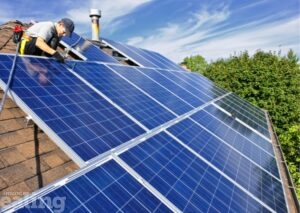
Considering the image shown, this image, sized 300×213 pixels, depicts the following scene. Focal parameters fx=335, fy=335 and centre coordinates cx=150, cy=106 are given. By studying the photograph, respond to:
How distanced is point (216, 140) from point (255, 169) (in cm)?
117

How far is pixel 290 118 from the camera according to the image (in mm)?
33094

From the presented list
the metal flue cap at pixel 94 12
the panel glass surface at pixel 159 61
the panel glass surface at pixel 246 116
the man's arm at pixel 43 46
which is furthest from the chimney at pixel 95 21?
the man's arm at pixel 43 46

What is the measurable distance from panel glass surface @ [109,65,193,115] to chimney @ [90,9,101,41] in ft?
23.6

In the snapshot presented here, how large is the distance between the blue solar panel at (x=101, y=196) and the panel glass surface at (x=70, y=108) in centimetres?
49

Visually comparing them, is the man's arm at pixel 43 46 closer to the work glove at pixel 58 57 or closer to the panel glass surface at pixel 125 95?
the work glove at pixel 58 57

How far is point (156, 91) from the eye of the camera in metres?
10.2

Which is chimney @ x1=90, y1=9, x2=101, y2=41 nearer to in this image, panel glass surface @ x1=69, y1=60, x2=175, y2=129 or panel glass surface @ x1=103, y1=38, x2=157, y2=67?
panel glass surface @ x1=103, y1=38, x2=157, y2=67

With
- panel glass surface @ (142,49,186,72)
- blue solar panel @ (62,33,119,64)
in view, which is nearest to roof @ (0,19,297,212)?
blue solar panel @ (62,33,119,64)

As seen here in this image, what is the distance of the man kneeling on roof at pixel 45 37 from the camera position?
7523 millimetres

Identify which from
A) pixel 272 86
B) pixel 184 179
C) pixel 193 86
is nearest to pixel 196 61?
pixel 272 86

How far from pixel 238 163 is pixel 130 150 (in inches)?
130

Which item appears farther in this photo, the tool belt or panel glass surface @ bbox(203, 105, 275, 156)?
panel glass surface @ bbox(203, 105, 275, 156)

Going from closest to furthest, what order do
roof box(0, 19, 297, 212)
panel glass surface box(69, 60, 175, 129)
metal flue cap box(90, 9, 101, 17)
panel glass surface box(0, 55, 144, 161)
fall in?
roof box(0, 19, 297, 212) < panel glass surface box(0, 55, 144, 161) < panel glass surface box(69, 60, 175, 129) < metal flue cap box(90, 9, 101, 17)

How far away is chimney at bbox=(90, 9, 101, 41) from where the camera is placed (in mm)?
17766
